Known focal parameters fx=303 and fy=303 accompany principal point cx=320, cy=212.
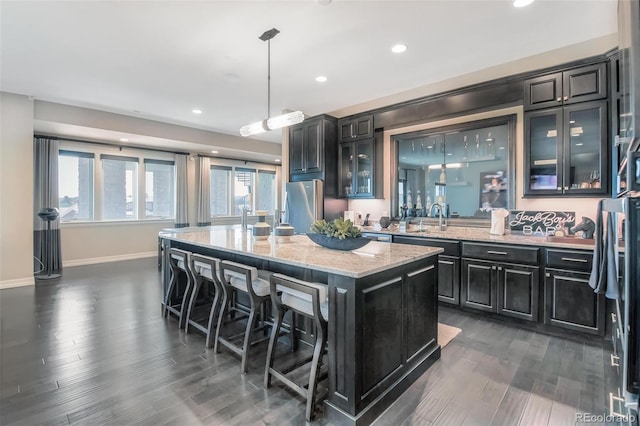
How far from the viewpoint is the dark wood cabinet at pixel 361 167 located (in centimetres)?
487

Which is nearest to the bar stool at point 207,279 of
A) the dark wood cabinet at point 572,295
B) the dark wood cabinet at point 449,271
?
the dark wood cabinet at point 449,271

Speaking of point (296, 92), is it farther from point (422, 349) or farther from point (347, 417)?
point (347, 417)

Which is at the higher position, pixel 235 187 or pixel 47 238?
pixel 235 187

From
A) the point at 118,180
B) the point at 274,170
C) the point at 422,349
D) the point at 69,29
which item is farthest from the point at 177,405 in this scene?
the point at 274,170

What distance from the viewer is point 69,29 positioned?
2.82 metres

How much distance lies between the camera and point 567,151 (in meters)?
3.10

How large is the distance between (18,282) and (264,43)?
519cm

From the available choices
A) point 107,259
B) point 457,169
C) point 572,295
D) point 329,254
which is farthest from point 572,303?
point 107,259

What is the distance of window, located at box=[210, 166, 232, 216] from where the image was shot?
8414 millimetres

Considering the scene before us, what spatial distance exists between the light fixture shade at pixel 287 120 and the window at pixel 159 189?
537 cm

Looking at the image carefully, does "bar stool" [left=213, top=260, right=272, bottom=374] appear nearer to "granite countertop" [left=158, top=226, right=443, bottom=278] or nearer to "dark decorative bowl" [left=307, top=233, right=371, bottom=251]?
"granite countertop" [left=158, top=226, right=443, bottom=278]

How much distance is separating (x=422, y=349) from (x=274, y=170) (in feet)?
26.8

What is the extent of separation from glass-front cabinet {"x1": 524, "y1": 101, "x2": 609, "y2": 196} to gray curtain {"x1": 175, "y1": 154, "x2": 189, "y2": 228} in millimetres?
6985

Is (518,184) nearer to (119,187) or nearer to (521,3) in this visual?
(521,3)
